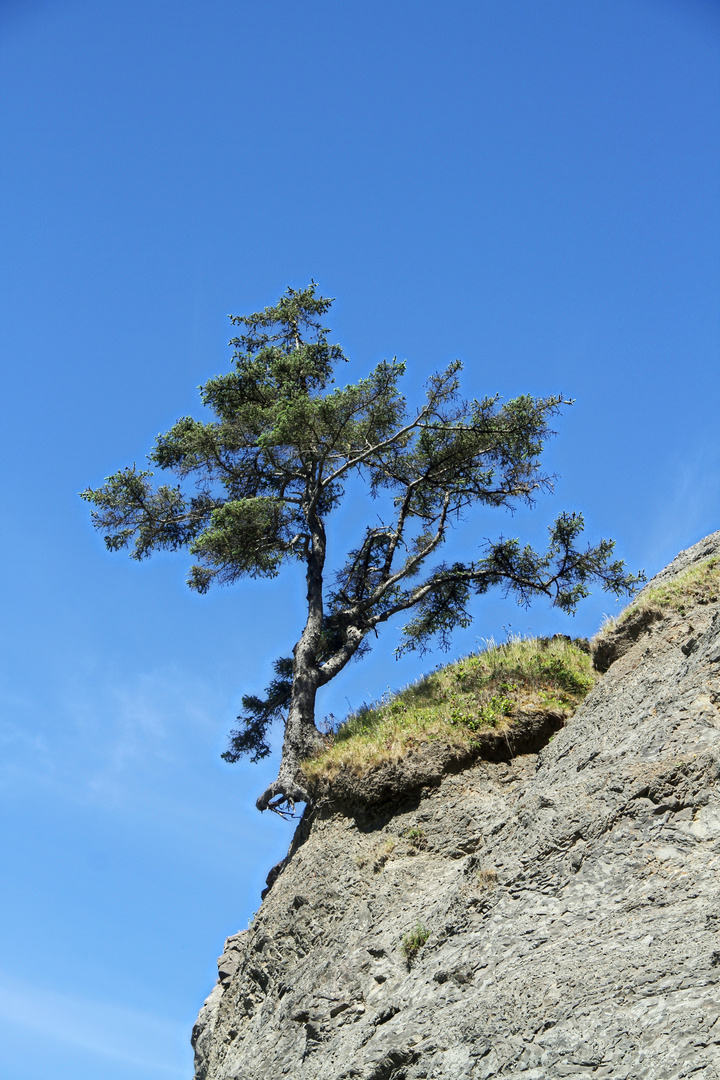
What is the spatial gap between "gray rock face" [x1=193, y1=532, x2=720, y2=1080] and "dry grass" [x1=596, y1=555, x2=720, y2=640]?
0.27 meters

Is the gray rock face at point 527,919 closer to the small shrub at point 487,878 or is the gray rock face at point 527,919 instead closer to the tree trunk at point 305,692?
the small shrub at point 487,878

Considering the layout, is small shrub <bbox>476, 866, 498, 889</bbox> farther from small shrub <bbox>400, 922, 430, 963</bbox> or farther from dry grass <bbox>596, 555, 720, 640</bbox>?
dry grass <bbox>596, 555, 720, 640</bbox>

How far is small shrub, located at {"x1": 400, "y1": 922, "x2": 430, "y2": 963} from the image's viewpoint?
11.2m

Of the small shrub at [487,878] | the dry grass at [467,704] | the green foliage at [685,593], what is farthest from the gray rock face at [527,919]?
the dry grass at [467,704]

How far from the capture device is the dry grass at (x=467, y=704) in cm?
1545

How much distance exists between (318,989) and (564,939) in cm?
485

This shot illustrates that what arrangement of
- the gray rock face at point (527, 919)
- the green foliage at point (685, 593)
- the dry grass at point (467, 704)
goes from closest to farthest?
the gray rock face at point (527, 919), the green foliage at point (685, 593), the dry grass at point (467, 704)

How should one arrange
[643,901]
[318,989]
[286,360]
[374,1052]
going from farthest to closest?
[286,360] → [318,989] → [374,1052] → [643,901]

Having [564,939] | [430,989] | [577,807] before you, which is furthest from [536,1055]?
[577,807]

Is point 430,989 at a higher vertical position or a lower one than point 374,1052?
higher

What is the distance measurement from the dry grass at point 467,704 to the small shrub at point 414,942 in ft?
13.4

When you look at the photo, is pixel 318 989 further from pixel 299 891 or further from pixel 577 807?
pixel 577 807

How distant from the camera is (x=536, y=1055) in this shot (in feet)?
25.5

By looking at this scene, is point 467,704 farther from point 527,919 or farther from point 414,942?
point 527,919
